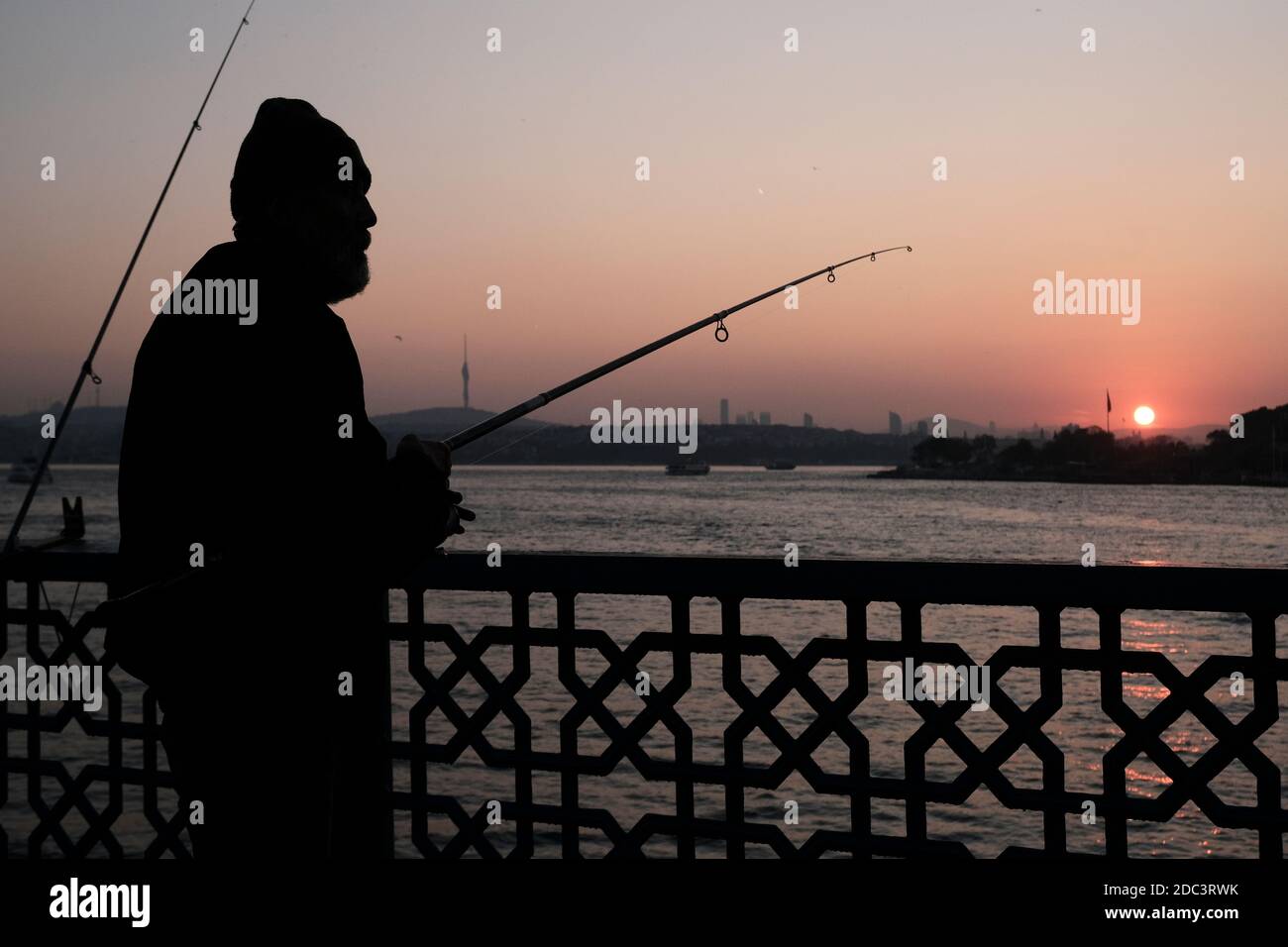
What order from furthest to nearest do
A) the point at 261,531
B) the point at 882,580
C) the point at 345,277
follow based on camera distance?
the point at 882,580 → the point at 345,277 → the point at 261,531

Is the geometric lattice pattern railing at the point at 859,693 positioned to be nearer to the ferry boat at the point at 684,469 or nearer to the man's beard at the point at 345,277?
the man's beard at the point at 345,277

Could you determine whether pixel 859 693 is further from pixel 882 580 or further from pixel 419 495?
pixel 419 495

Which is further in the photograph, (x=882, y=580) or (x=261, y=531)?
(x=882, y=580)

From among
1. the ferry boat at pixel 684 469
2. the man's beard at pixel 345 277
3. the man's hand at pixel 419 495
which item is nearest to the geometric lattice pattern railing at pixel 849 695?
the man's hand at pixel 419 495

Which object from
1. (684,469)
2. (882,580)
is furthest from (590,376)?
(684,469)

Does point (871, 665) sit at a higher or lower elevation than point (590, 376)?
lower

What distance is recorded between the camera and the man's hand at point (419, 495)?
180 cm

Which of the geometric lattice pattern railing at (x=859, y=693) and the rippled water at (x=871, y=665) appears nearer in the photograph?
the geometric lattice pattern railing at (x=859, y=693)

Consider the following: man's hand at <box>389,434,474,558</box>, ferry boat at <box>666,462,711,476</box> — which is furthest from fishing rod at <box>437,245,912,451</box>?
ferry boat at <box>666,462,711,476</box>

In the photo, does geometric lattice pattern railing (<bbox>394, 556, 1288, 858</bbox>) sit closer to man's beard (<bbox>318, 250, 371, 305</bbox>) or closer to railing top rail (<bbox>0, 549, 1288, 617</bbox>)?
railing top rail (<bbox>0, 549, 1288, 617</bbox>)

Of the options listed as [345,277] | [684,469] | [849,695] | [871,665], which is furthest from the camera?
[684,469]

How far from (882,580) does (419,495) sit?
3.87 feet

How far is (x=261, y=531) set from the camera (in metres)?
1.75

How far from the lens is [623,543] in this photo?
5588 centimetres
